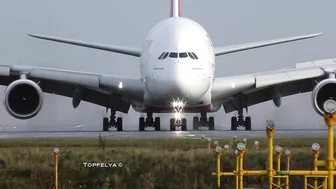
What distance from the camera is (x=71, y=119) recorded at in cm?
5012

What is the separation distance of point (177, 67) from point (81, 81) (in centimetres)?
472

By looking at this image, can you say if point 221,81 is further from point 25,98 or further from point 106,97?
point 25,98

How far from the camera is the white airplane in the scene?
30.1 m

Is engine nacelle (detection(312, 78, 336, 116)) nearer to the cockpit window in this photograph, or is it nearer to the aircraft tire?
the cockpit window

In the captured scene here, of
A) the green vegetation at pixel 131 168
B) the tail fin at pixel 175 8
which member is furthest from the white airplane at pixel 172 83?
the green vegetation at pixel 131 168

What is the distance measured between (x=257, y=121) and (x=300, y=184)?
29456 mm

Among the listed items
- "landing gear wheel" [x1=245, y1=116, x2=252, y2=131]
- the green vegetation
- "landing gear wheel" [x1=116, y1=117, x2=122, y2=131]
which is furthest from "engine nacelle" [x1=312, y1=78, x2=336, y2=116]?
the green vegetation

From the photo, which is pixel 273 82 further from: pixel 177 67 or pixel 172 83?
pixel 172 83

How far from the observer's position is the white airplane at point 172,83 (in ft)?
98.7

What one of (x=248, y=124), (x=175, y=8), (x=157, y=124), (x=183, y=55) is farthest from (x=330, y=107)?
(x=175, y=8)

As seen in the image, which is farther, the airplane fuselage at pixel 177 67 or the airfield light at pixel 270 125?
the airplane fuselage at pixel 177 67

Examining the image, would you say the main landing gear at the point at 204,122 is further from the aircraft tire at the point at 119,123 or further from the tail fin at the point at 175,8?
the tail fin at the point at 175,8

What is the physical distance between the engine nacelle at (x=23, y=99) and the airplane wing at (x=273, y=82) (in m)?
6.90

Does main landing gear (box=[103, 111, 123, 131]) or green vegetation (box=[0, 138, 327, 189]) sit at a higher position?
main landing gear (box=[103, 111, 123, 131])
